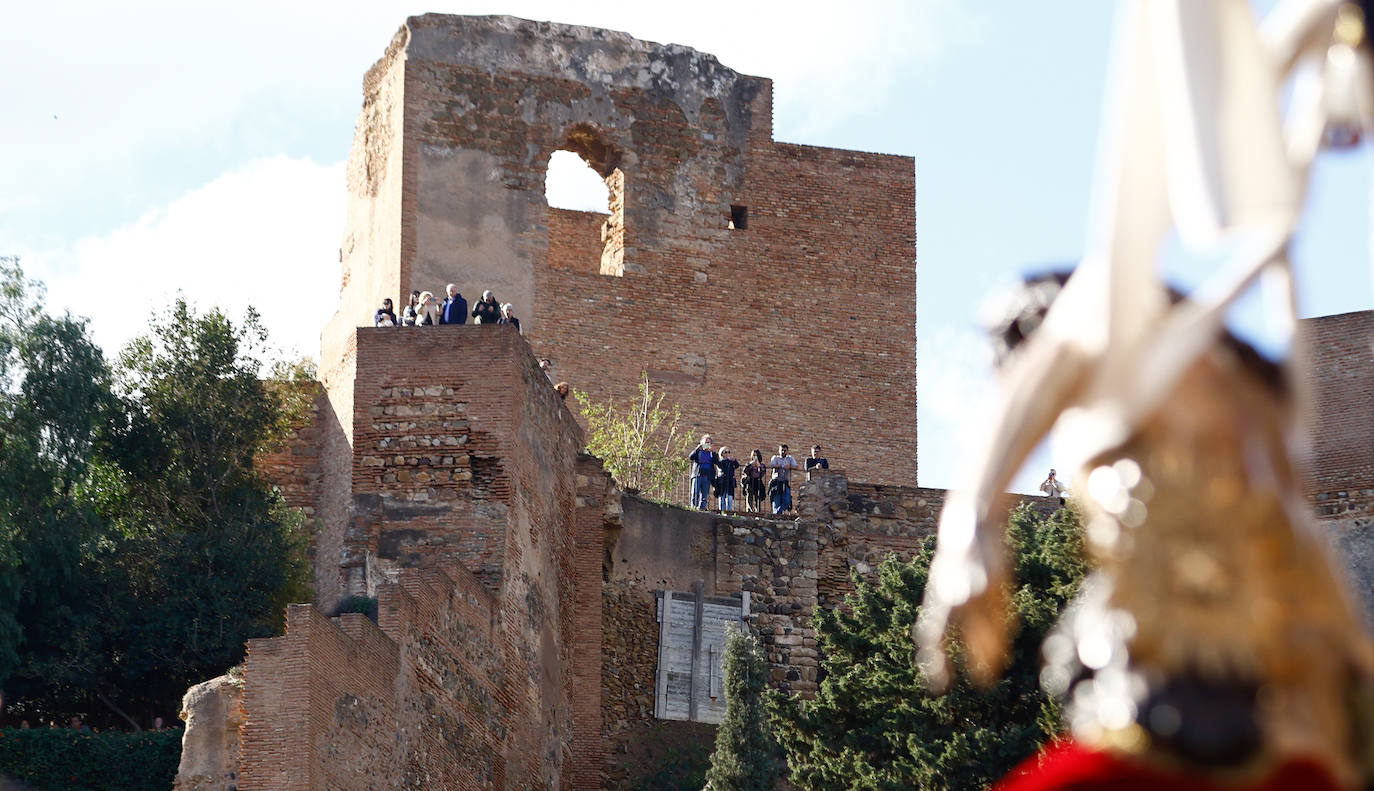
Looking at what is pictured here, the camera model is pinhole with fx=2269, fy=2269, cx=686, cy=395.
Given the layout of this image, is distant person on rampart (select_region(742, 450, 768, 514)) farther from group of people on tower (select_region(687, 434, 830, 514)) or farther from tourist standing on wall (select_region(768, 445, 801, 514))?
tourist standing on wall (select_region(768, 445, 801, 514))

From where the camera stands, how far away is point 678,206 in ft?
106


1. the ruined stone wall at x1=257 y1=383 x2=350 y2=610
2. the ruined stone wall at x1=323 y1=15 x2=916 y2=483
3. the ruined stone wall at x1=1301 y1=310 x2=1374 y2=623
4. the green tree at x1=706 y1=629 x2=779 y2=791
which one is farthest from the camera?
the ruined stone wall at x1=323 y1=15 x2=916 y2=483

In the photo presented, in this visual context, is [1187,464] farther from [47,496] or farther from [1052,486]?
[1052,486]

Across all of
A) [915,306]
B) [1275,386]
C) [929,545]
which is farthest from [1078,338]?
[915,306]

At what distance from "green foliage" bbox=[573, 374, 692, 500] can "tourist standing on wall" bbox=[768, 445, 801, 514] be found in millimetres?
1186

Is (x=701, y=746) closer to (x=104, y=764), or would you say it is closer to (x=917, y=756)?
(x=917, y=756)

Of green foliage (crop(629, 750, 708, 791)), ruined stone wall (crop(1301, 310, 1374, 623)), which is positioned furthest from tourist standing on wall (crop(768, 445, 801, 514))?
ruined stone wall (crop(1301, 310, 1374, 623))

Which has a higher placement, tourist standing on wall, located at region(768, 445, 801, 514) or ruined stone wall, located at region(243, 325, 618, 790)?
tourist standing on wall, located at region(768, 445, 801, 514)

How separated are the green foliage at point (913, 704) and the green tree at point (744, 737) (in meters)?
0.28

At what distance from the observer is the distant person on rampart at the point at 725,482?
88.9ft

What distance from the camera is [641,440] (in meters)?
27.6

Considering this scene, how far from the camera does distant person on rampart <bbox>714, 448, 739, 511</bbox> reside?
88.9 feet

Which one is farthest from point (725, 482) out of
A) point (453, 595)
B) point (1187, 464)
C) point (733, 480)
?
point (1187, 464)

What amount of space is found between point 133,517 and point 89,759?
14.4 ft
